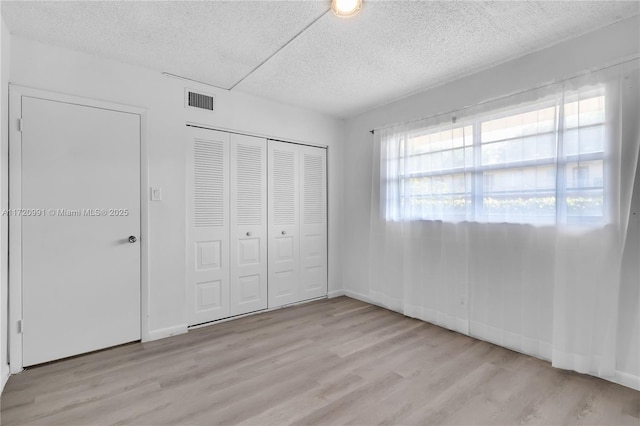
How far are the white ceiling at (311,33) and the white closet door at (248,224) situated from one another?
0.85 meters

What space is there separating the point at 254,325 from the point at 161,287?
1.05m

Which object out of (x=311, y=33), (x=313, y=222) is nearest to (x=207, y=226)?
(x=313, y=222)

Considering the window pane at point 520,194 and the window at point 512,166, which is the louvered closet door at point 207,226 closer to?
the window at point 512,166

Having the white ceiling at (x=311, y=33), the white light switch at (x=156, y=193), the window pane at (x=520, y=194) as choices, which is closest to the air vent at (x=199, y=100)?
the white ceiling at (x=311, y=33)

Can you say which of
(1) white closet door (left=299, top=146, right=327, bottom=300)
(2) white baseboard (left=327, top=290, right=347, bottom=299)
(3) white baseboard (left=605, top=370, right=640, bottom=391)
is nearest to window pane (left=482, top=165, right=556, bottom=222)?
(3) white baseboard (left=605, top=370, right=640, bottom=391)

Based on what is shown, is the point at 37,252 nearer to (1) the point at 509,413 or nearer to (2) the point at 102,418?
(2) the point at 102,418

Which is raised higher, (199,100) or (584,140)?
(199,100)

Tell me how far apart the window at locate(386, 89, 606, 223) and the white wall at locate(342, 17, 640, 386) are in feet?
0.81

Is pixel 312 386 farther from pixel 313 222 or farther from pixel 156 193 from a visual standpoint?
pixel 313 222

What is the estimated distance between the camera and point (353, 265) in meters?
4.50

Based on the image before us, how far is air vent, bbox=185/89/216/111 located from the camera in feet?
10.7

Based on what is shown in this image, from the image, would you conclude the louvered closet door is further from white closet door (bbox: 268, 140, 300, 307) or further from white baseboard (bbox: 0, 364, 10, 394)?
Answer: white baseboard (bbox: 0, 364, 10, 394)

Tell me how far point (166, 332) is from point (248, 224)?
1.42m

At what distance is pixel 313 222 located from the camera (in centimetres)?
436
